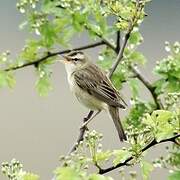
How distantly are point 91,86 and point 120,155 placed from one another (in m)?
2.40

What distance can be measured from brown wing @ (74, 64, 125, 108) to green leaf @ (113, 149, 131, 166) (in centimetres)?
175

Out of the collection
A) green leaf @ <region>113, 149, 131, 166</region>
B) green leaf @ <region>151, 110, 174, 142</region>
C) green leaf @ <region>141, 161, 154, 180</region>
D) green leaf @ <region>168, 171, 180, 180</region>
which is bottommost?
green leaf @ <region>168, 171, 180, 180</region>

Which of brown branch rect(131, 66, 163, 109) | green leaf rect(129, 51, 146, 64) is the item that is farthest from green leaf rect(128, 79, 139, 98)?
green leaf rect(129, 51, 146, 64)

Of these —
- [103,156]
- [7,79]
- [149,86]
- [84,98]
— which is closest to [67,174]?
[103,156]

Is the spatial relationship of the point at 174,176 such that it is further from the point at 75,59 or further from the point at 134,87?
the point at 75,59

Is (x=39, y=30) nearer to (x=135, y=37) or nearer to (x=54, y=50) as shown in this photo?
(x=54, y=50)

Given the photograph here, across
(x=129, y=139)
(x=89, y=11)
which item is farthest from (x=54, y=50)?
(x=129, y=139)

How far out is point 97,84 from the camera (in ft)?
16.7

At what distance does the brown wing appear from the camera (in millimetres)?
4844

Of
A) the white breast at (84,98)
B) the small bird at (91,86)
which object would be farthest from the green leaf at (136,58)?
the white breast at (84,98)

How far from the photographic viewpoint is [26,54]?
14.9 ft

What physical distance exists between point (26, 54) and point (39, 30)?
158 millimetres

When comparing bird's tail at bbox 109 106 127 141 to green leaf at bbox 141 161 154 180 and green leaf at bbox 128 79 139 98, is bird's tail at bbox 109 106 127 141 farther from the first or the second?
green leaf at bbox 141 161 154 180

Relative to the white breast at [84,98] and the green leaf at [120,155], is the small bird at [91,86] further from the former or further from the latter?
the green leaf at [120,155]
